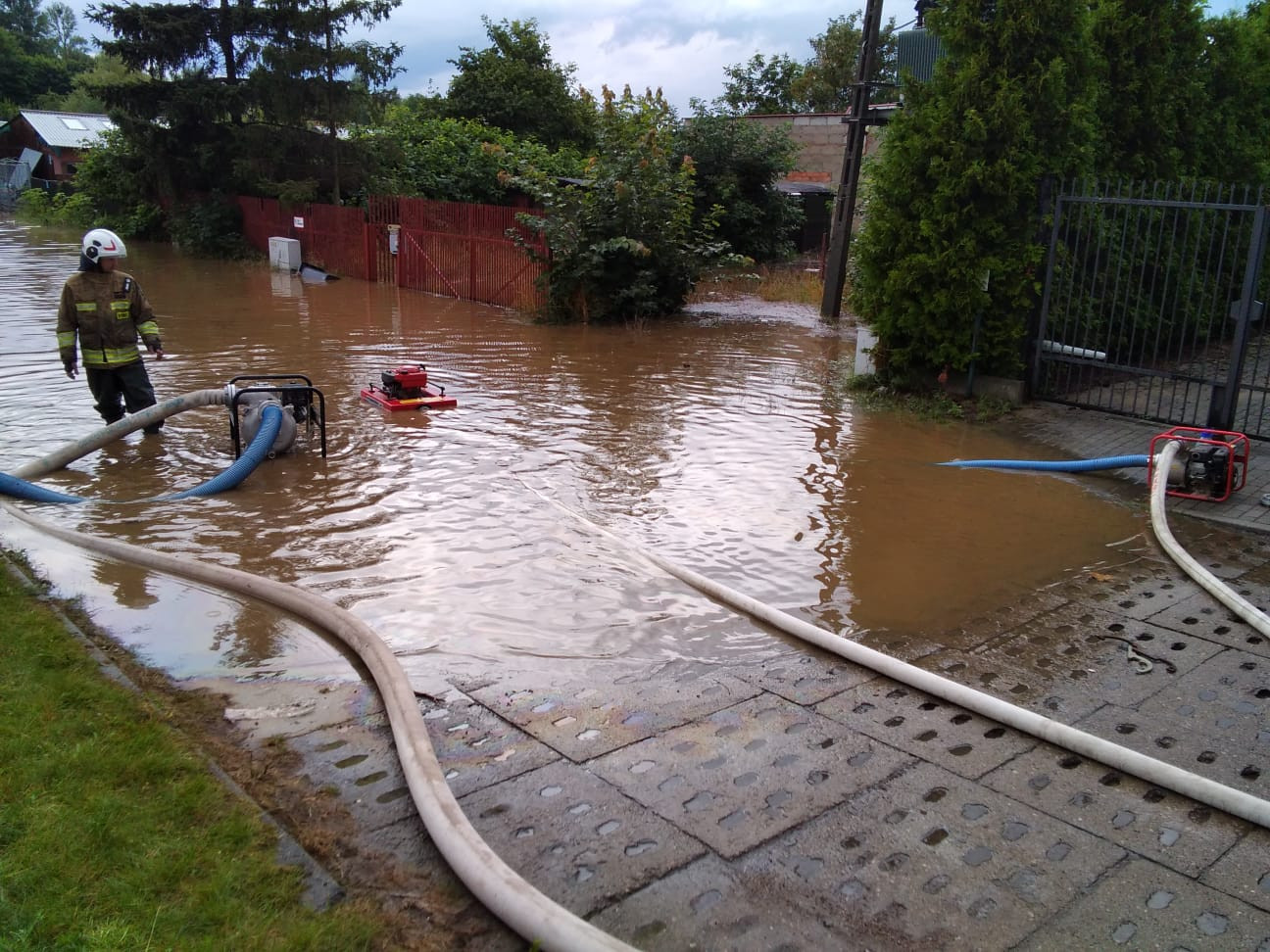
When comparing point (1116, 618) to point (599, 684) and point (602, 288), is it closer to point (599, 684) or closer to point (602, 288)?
point (599, 684)

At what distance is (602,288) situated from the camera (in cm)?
1675

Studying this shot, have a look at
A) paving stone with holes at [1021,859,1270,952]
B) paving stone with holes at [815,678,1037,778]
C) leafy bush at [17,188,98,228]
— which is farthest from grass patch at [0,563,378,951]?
leafy bush at [17,188,98,228]

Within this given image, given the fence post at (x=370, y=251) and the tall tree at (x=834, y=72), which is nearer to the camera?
the fence post at (x=370, y=251)

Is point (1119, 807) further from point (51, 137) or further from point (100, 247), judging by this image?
point (51, 137)

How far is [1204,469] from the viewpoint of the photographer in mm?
7660

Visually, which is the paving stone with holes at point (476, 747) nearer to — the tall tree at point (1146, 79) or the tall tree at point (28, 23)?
the tall tree at point (1146, 79)

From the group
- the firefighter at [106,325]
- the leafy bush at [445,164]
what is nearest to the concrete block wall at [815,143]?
the leafy bush at [445,164]

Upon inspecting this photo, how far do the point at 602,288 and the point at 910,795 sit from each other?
13.9 metres

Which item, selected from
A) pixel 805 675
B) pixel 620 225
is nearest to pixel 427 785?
pixel 805 675

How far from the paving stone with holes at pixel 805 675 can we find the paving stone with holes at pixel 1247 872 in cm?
160

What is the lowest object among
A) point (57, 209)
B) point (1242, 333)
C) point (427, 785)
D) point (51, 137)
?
point (427, 785)

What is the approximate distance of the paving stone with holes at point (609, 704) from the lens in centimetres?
397

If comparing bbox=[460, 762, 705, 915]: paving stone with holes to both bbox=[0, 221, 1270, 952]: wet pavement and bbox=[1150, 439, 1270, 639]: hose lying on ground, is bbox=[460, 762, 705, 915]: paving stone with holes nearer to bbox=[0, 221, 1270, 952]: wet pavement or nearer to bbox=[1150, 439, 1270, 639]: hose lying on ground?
bbox=[0, 221, 1270, 952]: wet pavement

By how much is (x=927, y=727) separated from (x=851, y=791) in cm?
66
